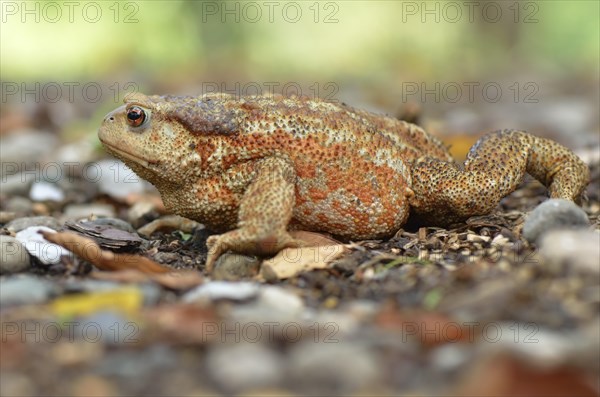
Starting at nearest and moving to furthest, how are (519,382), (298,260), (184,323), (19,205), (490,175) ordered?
(519,382), (184,323), (298,260), (490,175), (19,205)

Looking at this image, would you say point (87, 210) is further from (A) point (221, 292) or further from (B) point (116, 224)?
(A) point (221, 292)

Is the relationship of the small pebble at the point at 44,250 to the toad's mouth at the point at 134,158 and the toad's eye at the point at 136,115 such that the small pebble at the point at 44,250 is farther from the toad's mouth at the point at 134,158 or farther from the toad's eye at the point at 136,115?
the toad's eye at the point at 136,115

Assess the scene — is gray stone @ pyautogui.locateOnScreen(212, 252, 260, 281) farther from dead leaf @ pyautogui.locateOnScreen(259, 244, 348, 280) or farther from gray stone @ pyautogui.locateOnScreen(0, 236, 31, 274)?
gray stone @ pyautogui.locateOnScreen(0, 236, 31, 274)

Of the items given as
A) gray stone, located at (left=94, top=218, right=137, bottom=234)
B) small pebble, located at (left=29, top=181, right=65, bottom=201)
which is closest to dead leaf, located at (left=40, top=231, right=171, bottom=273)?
A: gray stone, located at (left=94, top=218, right=137, bottom=234)

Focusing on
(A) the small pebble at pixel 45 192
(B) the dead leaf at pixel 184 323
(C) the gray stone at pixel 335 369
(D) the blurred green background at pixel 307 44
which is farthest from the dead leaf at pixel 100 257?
(D) the blurred green background at pixel 307 44

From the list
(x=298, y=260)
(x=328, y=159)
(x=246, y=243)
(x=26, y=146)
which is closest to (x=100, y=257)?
(x=246, y=243)

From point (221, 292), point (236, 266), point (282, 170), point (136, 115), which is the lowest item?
point (236, 266)
